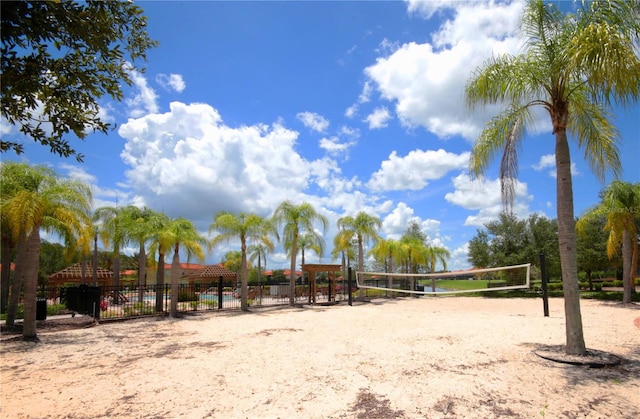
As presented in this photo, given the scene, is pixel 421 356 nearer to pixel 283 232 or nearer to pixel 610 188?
pixel 283 232

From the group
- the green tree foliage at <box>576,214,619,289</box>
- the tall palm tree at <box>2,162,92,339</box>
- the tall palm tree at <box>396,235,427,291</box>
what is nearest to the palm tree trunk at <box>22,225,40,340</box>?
the tall palm tree at <box>2,162,92,339</box>

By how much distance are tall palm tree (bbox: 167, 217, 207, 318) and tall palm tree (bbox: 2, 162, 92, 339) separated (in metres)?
5.23

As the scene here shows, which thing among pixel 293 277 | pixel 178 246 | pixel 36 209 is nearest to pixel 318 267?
pixel 293 277

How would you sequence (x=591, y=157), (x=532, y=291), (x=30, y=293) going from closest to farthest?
(x=591, y=157), (x=30, y=293), (x=532, y=291)

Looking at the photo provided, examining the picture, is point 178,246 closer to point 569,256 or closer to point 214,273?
point 569,256

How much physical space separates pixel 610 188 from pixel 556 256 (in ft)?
36.3

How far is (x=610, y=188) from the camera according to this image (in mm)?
18391

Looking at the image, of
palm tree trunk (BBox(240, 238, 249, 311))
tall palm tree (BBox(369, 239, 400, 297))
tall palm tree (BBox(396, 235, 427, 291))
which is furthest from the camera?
tall palm tree (BBox(396, 235, 427, 291))

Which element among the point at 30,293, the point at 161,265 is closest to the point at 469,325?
the point at 30,293

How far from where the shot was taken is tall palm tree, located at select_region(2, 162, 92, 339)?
390 inches

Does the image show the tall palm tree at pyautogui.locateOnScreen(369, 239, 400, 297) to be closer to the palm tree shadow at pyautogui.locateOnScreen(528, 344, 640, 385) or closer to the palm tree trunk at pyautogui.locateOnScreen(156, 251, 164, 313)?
the palm tree trunk at pyautogui.locateOnScreen(156, 251, 164, 313)

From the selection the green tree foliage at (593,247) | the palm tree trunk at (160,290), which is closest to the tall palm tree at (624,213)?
the green tree foliage at (593,247)

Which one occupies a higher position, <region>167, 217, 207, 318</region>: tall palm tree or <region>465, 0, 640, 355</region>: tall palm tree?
<region>465, 0, 640, 355</region>: tall palm tree

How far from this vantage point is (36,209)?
10070 millimetres
